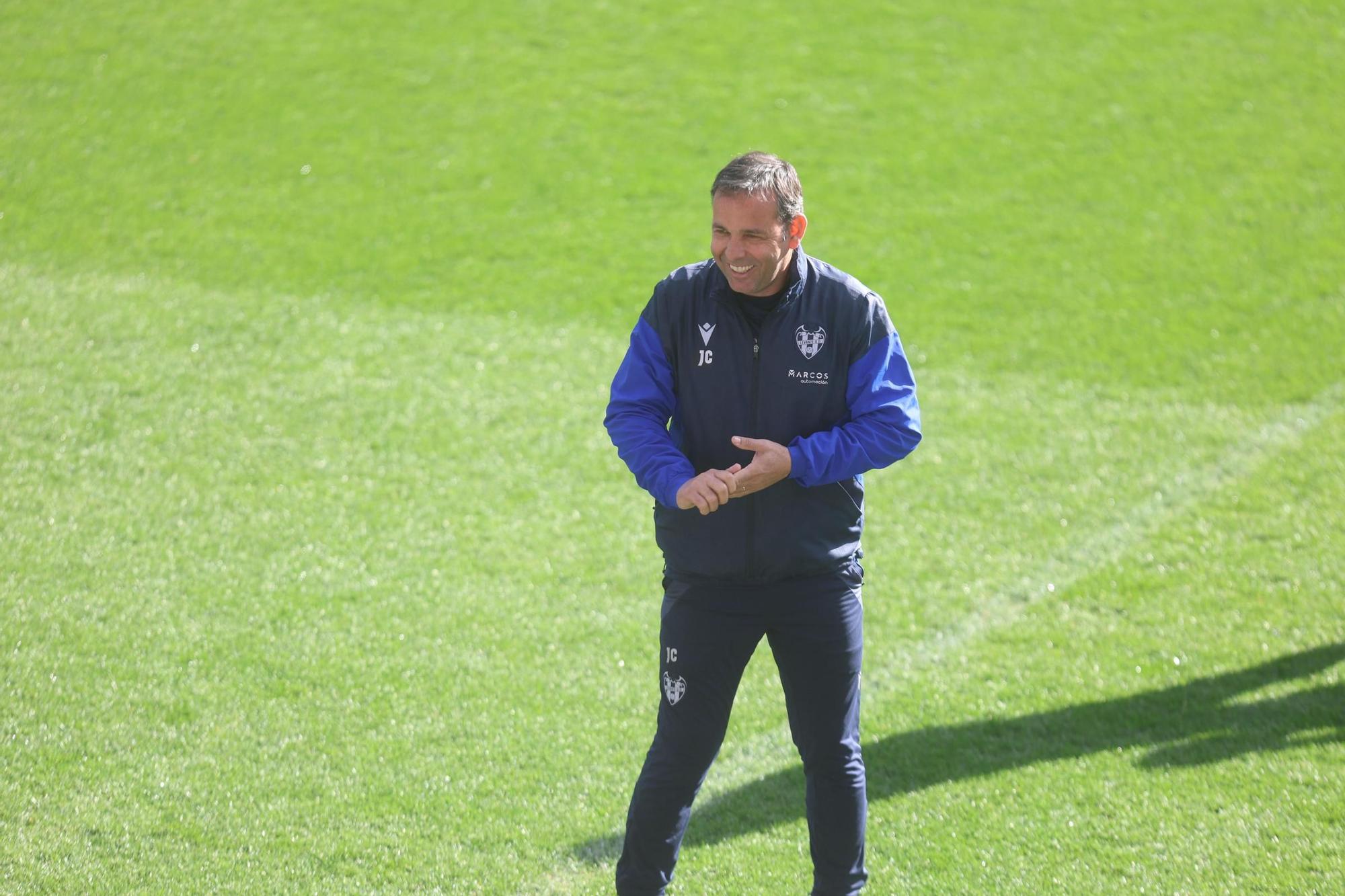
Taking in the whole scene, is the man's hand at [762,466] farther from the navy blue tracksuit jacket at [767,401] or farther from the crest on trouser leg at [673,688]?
the crest on trouser leg at [673,688]

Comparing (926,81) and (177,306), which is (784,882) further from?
(926,81)

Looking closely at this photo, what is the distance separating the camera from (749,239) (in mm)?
3535

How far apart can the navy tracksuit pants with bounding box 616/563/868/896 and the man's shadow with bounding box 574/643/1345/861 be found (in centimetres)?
100

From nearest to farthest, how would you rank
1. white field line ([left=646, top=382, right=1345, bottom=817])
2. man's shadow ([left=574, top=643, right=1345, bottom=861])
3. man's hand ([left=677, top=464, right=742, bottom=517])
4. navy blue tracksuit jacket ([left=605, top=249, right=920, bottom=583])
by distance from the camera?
man's hand ([left=677, top=464, right=742, bottom=517])
navy blue tracksuit jacket ([left=605, top=249, right=920, bottom=583])
man's shadow ([left=574, top=643, right=1345, bottom=861])
white field line ([left=646, top=382, right=1345, bottom=817])

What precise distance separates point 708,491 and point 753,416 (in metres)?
0.40

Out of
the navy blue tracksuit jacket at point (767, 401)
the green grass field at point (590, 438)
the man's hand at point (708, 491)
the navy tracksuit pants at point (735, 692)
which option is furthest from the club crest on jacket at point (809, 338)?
the green grass field at point (590, 438)

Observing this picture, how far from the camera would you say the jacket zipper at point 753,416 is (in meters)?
Answer: 3.67

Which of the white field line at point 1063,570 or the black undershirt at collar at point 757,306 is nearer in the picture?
the black undershirt at collar at point 757,306

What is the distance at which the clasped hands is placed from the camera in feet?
11.2

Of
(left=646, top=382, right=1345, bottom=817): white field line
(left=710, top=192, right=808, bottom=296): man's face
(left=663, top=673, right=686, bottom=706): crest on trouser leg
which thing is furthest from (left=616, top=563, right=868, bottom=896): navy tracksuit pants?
(left=646, top=382, right=1345, bottom=817): white field line

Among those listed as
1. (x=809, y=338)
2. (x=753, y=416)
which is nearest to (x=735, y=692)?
(x=753, y=416)

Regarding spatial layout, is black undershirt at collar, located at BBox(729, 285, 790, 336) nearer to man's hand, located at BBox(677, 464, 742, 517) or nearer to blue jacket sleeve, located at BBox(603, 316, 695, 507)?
blue jacket sleeve, located at BBox(603, 316, 695, 507)

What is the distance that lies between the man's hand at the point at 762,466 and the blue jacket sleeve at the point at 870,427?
4 centimetres

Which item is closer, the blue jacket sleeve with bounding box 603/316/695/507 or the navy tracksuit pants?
the blue jacket sleeve with bounding box 603/316/695/507
